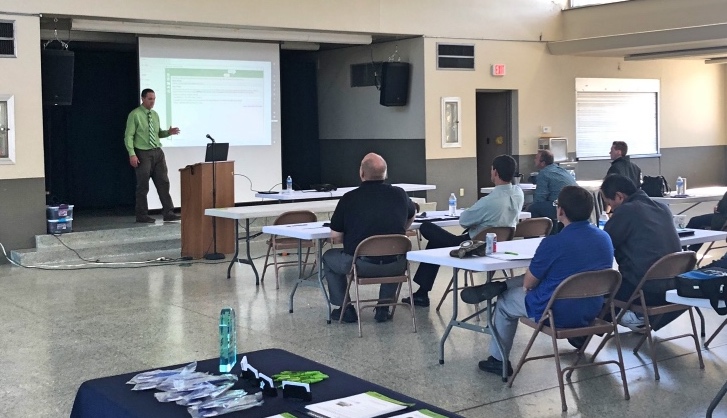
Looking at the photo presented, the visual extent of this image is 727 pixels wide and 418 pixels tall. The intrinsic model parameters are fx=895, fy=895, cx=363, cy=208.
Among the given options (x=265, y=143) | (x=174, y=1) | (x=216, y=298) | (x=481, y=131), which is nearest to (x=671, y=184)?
(x=481, y=131)

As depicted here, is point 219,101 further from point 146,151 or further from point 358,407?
point 358,407

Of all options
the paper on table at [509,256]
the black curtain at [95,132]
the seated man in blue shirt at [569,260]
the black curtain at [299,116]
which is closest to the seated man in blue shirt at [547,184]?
the paper on table at [509,256]

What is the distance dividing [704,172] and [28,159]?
12218 millimetres

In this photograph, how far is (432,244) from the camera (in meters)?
7.39

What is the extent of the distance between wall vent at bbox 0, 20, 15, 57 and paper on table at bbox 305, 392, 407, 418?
865cm

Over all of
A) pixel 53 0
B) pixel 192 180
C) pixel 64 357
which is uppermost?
pixel 53 0

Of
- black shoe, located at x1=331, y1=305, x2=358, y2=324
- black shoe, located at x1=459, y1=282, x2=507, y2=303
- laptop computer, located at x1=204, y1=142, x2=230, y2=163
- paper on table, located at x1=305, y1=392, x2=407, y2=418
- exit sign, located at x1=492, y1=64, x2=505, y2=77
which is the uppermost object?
exit sign, located at x1=492, y1=64, x2=505, y2=77

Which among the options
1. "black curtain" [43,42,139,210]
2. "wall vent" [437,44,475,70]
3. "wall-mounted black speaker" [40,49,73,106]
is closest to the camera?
"wall-mounted black speaker" [40,49,73,106]

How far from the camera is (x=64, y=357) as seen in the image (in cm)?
588

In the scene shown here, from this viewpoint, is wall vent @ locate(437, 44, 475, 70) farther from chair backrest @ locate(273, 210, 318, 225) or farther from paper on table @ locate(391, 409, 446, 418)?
paper on table @ locate(391, 409, 446, 418)

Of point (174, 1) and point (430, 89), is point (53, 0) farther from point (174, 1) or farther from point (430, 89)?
point (430, 89)

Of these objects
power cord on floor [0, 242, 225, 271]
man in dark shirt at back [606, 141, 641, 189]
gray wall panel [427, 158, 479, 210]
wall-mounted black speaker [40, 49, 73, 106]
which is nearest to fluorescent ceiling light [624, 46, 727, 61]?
gray wall panel [427, 158, 479, 210]

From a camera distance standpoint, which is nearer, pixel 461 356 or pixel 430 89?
pixel 461 356

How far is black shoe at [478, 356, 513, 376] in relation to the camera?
17.3ft
